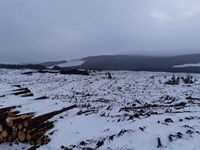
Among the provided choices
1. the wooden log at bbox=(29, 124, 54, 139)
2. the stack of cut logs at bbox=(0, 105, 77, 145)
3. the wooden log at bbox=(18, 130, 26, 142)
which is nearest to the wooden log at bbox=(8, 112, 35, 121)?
the stack of cut logs at bbox=(0, 105, 77, 145)

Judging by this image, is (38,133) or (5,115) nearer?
(38,133)

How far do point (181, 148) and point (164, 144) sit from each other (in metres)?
0.50

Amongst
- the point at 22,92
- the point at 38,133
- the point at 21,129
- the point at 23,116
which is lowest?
the point at 38,133

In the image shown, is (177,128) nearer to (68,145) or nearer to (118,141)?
(118,141)

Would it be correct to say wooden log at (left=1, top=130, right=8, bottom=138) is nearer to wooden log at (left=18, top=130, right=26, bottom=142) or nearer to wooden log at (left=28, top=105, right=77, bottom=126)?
wooden log at (left=18, top=130, right=26, bottom=142)

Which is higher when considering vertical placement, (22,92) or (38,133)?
(22,92)

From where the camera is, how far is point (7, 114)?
8945 millimetres

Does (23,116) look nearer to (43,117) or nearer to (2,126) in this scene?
(2,126)

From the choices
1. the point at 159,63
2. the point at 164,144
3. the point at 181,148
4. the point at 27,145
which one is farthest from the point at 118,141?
the point at 159,63

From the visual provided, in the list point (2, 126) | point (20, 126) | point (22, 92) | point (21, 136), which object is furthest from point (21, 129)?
point (22, 92)

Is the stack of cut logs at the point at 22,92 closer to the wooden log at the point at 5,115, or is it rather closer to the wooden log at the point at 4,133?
the wooden log at the point at 5,115

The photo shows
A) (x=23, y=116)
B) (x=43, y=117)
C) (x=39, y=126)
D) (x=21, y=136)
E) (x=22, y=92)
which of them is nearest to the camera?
(x=21, y=136)

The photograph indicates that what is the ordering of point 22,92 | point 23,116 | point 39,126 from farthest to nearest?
point 22,92 → point 39,126 → point 23,116

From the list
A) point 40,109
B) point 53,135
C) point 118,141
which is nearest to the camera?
point 118,141
